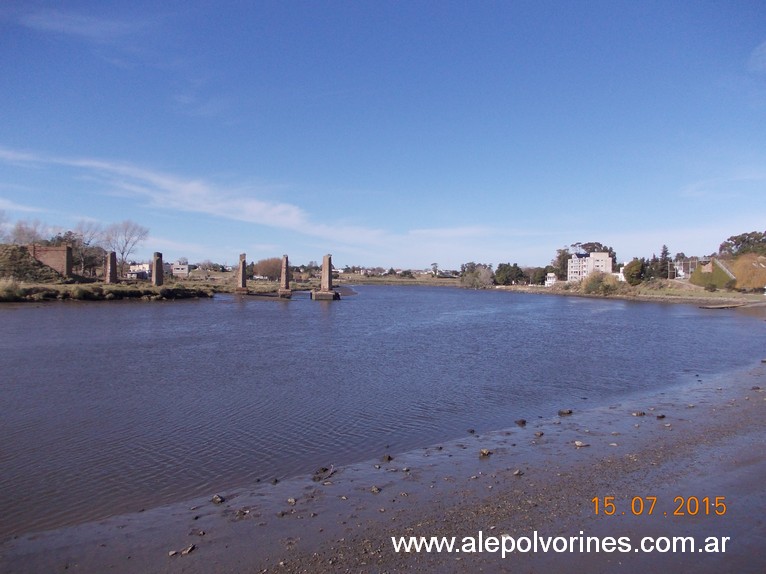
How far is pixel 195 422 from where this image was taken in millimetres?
10258

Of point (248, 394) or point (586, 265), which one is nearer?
point (248, 394)

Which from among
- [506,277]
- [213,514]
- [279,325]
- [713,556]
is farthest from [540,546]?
[506,277]

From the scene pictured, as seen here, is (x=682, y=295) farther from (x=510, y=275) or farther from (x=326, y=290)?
(x=510, y=275)

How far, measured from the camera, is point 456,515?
19.6 ft

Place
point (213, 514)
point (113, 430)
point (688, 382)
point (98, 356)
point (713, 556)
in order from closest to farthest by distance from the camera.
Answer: point (713, 556), point (213, 514), point (113, 430), point (688, 382), point (98, 356)

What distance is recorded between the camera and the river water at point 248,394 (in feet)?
24.4

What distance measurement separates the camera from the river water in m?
7.45

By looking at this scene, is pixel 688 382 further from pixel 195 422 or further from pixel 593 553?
pixel 195 422

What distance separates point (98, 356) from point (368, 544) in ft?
52.9

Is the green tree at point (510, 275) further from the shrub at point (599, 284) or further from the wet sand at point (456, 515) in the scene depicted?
the wet sand at point (456, 515)

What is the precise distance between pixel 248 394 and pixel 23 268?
5389cm

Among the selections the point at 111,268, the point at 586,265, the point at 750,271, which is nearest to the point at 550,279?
the point at 586,265

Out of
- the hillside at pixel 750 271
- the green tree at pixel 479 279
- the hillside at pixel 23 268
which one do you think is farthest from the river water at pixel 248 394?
the green tree at pixel 479 279

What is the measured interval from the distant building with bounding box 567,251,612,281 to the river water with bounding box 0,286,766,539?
91.1 meters
